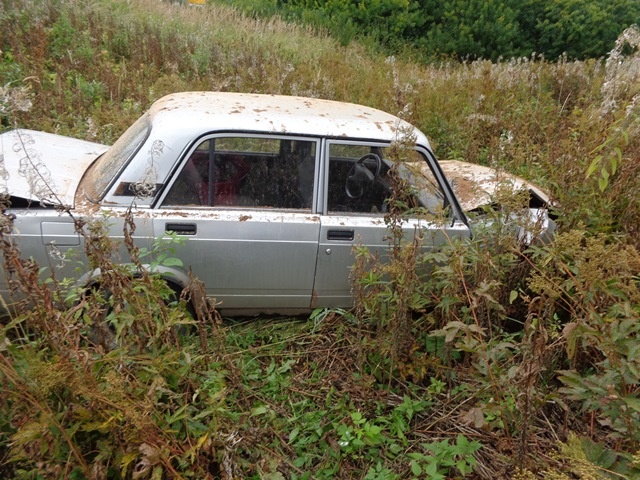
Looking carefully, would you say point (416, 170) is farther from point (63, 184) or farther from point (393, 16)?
point (393, 16)

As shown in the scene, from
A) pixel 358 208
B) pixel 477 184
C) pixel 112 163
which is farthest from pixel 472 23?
pixel 112 163

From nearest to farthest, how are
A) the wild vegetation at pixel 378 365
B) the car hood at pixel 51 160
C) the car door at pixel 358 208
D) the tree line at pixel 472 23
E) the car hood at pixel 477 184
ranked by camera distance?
the wild vegetation at pixel 378 365
the car hood at pixel 51 160
the car door at pixel 358 208
the car hood at pixel 477 184
the tree line at pixel 472 23

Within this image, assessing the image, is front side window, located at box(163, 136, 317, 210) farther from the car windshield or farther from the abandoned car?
the car windshield

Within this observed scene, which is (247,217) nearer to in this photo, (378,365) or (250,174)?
(250,174)

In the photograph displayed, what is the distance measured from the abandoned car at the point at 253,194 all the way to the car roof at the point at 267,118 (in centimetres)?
1

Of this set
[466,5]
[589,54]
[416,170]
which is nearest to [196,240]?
[416,170]

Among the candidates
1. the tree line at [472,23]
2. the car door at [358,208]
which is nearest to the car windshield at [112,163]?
the car door at [358,208]

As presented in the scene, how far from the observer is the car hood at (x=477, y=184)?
365 centimetres

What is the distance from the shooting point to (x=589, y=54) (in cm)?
2095

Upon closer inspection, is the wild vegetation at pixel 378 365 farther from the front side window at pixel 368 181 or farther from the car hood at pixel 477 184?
the front side window at pixel 368 181

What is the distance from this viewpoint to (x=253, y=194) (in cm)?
321

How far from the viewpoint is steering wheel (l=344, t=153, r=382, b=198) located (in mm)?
3369

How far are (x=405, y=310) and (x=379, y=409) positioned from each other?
2.06 feet

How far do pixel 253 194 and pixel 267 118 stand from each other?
0.53 meters
